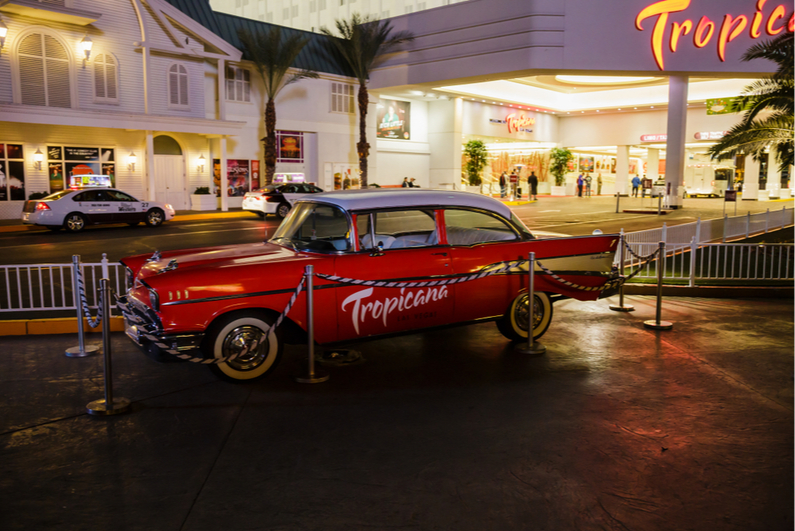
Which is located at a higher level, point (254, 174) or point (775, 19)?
point (775, 19)

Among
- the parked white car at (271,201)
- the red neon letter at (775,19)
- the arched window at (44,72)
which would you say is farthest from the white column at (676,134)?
the arched window at (44,72)

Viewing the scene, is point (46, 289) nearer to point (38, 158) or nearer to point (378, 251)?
point (378, 251)

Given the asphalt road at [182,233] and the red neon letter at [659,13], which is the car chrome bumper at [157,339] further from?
the red neon letter at [659,13]

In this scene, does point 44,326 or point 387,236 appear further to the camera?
point 44,326

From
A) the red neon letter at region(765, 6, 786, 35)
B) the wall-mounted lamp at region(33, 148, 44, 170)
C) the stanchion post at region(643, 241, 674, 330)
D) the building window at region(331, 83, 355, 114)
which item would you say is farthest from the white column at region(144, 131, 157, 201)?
the red neon letter at region(765, 6, 786, 35)

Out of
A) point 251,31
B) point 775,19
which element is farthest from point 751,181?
point 251,31

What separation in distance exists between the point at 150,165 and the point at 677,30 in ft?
81.3

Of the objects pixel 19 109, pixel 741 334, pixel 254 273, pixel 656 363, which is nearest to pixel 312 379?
pixel 254 273

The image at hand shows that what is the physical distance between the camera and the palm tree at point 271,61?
2989 cm

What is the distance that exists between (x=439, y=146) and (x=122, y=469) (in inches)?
1534

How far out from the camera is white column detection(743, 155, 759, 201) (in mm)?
43191

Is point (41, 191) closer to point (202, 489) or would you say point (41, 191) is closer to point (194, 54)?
point (194, 54)

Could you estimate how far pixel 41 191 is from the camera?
24469 millimetres

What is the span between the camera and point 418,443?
4.60 metres
